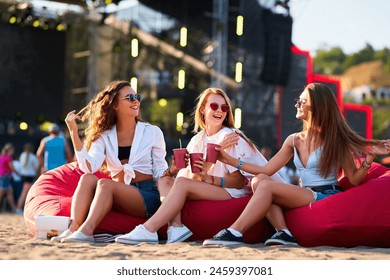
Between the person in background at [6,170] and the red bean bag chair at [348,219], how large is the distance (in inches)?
304

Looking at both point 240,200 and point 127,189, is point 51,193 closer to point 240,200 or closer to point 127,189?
point 127,189

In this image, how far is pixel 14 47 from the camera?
50.5 ft

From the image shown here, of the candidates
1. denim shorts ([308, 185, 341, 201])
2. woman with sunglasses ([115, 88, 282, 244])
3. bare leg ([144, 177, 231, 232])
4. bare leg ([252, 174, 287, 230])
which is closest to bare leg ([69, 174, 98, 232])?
woman with sunglasses ([115, 88, 282, 244])

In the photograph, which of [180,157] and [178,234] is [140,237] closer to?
[178,234]

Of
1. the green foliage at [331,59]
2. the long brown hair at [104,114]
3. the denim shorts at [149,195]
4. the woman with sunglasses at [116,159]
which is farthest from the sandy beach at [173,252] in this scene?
the green foliage at [331,59]

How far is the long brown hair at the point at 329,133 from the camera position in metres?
4.09

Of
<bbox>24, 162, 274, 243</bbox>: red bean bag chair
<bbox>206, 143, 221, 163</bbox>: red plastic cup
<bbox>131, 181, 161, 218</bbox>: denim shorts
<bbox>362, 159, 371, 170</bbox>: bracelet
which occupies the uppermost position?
<bbox>206, 143, 221, 163</bbox>: red plastic cup

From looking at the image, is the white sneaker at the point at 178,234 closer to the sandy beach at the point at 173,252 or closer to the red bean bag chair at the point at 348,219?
the sandy beach at the point at 173,252

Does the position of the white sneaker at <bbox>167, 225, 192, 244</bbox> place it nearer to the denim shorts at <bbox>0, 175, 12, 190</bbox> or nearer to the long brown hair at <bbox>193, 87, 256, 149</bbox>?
the long brown hair at <bbox>193, 87, 256, 149</bbox>

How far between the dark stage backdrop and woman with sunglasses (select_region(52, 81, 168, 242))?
11241 millimetres

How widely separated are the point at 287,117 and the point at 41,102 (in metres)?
5.33

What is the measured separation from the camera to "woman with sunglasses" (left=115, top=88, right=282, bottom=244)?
3.97 m

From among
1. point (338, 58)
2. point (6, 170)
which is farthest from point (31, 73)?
point (338, 58)
